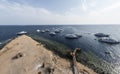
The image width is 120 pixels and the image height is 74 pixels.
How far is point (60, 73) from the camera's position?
34.6 metres

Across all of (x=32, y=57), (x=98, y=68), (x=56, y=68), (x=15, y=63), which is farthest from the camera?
(x=98, y=68)

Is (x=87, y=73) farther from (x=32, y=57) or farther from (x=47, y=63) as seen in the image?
(x=32, y=57)

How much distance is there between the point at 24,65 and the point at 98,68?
25099 millimetres

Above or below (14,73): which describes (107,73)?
below

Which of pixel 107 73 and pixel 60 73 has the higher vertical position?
pixel 60 73

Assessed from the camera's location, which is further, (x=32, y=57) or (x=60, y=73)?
(x=32, y=57)

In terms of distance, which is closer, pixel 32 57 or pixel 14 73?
pixel 14 73

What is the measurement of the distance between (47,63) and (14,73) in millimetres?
9229

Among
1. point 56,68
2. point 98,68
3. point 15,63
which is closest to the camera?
point 56,68

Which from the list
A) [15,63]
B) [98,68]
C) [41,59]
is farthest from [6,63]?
[98,68]

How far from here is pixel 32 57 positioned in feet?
146

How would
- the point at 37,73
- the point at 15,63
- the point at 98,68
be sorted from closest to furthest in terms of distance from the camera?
the point at 37,73 < the point at 15,63 < the point at 98,68

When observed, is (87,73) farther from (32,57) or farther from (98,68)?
(32,57)

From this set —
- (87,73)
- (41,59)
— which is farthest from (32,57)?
(87,73)
